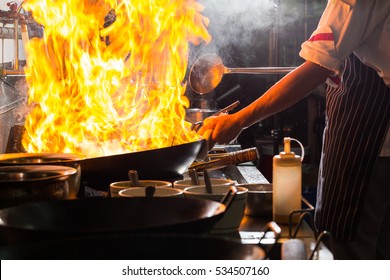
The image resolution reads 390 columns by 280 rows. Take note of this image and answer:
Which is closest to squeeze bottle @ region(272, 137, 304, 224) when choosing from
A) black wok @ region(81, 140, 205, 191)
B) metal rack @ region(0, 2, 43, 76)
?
black wok @ region(81, 140, 205, 191)

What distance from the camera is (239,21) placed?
300 inches

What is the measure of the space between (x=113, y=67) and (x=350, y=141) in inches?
52.4

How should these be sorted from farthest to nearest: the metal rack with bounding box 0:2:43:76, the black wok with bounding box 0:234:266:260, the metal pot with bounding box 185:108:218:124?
the metal pot with bounding box 185:108:218:124
the metal rack with bounding box 0:2:43:76
the black wok with bounding box 0:234:266:260

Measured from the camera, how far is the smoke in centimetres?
738

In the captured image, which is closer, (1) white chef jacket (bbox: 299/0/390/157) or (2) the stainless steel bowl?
(2) the stainless steel bowl

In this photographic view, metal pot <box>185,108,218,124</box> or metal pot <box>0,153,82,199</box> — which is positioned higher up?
metal pot <box>0,153,82,199</box>

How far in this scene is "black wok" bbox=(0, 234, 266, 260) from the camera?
960mm

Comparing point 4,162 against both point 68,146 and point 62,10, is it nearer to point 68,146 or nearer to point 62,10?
point 68,146

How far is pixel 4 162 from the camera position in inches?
76.5

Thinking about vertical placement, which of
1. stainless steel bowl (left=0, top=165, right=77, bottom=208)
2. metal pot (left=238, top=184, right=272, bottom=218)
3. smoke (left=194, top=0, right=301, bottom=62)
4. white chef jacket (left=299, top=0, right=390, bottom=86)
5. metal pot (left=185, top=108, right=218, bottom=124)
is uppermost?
smoke (left=194, top=0, right=301, bottom=62)

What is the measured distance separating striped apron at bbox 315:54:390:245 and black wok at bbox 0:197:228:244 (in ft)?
6.48

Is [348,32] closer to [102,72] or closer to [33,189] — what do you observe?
[102,72]

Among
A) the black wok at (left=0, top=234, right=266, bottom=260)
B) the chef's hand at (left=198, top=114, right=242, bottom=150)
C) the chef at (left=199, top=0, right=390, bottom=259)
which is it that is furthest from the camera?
the chef at (left=199, top=0, right=390, bottom=259)

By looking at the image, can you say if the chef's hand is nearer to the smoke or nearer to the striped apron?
the striped apron
